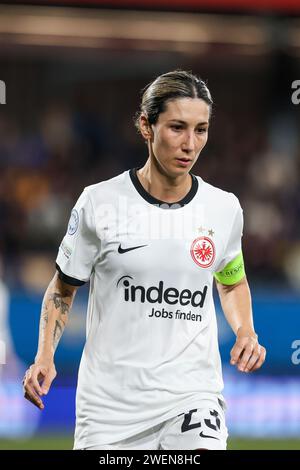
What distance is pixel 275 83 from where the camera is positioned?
17.3 meters

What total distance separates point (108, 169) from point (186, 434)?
1063 centimetres

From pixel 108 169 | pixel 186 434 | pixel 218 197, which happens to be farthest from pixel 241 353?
pixel 108 169

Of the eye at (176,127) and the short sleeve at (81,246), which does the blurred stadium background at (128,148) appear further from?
Answer: the eye at (176,127)

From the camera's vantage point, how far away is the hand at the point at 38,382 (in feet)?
14.7

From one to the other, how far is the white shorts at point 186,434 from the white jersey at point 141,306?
0.04 metres

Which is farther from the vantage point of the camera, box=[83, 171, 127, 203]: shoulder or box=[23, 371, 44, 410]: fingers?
box=[83, 171, 127, 203]: shoulder

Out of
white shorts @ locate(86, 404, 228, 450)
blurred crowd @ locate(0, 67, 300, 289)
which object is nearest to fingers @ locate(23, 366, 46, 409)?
white shorts @ locate(86, 404, 228, 450)

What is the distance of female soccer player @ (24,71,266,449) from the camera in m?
4.58

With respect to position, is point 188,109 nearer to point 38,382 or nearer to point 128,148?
point 38,382

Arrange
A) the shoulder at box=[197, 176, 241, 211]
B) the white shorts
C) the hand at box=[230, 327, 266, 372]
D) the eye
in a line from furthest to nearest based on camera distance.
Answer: the shoulder at box=[197, 176, 241, 211] < the eye < the hand at box=[230, 327, 266, 372] < the white shorts

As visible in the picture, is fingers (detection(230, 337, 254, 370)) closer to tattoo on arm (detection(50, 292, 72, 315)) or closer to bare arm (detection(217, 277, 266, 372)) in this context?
bare arm (detection(217, 277, 266, 372))

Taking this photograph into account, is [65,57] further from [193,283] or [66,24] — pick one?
[193,283]

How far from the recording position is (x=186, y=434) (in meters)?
4.46

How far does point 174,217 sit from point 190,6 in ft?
39.4
